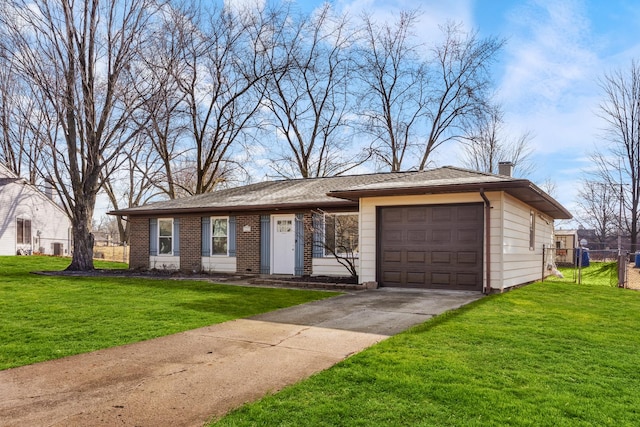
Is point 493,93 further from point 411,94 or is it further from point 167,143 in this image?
point 167,143

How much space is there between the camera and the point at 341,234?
1384 cm

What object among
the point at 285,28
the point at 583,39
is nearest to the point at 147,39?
the point at 285,28

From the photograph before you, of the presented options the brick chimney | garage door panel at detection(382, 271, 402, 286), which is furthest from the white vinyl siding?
garage door panel at detection(382, 271, 402, 286)

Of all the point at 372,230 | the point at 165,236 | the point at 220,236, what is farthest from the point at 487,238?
the point at 165,236

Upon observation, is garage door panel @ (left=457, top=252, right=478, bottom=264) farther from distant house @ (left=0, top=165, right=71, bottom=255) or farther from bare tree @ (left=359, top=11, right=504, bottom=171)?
distant house @ (left=0, top=165, right=71, bottom=255)

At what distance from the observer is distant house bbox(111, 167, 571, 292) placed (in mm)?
10922

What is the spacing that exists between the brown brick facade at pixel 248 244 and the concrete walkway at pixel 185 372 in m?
8.11

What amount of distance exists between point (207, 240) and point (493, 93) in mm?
19249

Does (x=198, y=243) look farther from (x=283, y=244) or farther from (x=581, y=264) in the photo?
(x=581, y=264)

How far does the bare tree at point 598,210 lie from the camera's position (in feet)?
123

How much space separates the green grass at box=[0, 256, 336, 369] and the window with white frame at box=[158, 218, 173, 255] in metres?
3.26

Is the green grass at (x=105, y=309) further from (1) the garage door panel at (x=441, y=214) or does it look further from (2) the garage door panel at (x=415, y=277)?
(1) the garage door panel at (x=441, y=214)

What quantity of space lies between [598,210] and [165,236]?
3592cm

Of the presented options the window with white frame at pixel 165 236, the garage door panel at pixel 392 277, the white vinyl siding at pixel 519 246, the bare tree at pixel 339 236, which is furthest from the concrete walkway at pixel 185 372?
the window with white frame at pixel 165 236
